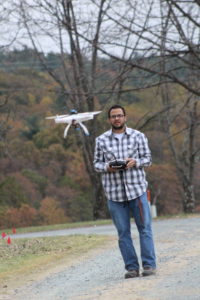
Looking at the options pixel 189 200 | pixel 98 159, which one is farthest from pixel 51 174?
pixel 98 159

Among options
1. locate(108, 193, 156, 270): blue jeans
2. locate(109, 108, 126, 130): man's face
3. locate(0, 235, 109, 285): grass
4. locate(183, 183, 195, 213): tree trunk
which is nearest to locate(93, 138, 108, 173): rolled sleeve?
locate(109, 108, 126, 130): man's face

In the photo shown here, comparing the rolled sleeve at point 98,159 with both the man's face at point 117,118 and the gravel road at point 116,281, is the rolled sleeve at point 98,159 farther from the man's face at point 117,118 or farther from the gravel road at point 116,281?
the gravel road at point 116,281

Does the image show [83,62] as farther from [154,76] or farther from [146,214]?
[146,214]

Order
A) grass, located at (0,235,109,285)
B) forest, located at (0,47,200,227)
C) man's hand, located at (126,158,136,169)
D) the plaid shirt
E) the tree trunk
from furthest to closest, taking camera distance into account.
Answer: forest, located at (0,47,200,227), the tree trunk, grass, located at (0,235,109,285), the plaid shirt, man's hand, located at (126,158,136,169)

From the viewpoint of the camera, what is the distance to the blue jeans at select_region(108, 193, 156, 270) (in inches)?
352

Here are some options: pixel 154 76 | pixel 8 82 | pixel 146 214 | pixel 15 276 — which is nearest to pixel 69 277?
pixel 15 276

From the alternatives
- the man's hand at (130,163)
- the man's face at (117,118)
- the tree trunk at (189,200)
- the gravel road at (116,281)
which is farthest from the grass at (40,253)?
the tree trunk at (189,200)

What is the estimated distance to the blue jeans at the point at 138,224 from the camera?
8.95m

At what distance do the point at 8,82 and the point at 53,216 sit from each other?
20634mm

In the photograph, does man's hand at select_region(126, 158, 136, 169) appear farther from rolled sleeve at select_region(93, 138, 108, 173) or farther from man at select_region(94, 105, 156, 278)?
rolled sleeve at select_region(93, 138, 108, 173)

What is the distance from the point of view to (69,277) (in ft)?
32.1

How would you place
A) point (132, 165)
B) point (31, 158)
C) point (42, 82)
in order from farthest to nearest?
1. point (31, 158)
2. point (42, 82)
3. point (132, 165)

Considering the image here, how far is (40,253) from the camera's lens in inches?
505

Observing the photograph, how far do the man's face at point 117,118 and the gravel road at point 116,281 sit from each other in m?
1.79
